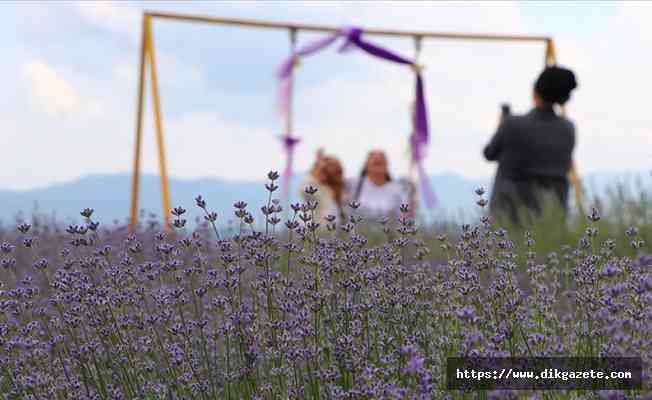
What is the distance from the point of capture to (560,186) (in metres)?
8.68

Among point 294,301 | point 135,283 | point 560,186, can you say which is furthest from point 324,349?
point 560,186

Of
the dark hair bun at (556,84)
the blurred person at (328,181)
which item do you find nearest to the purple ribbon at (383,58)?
the blurred person at (328,181)

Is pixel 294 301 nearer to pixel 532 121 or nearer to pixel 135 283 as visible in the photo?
pixel 135 283

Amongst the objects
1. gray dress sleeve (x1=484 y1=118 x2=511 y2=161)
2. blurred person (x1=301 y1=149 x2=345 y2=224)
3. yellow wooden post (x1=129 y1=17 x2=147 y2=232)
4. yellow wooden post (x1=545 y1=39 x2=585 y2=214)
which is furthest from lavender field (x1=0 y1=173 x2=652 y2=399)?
yellow wooden post (x1=545 y1=39 x2=585 y2=214)

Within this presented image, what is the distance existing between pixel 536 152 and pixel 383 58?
2716mm

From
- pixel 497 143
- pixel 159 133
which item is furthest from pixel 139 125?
pixel 497 143

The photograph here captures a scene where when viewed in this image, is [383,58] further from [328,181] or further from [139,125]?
[139,125]

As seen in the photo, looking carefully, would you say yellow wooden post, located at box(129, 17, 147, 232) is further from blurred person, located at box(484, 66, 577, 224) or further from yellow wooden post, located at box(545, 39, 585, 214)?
yellow wooden post, located at box(545, 39, 585, 214)

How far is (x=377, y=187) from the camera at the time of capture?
941cm

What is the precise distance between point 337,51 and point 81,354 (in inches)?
282

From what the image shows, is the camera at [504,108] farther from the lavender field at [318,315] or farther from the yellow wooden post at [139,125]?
the lavender field at [318,315]

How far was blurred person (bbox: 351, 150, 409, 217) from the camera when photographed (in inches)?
369

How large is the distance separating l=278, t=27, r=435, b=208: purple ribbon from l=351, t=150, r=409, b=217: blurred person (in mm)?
619

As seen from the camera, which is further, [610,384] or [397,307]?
[397,307]
